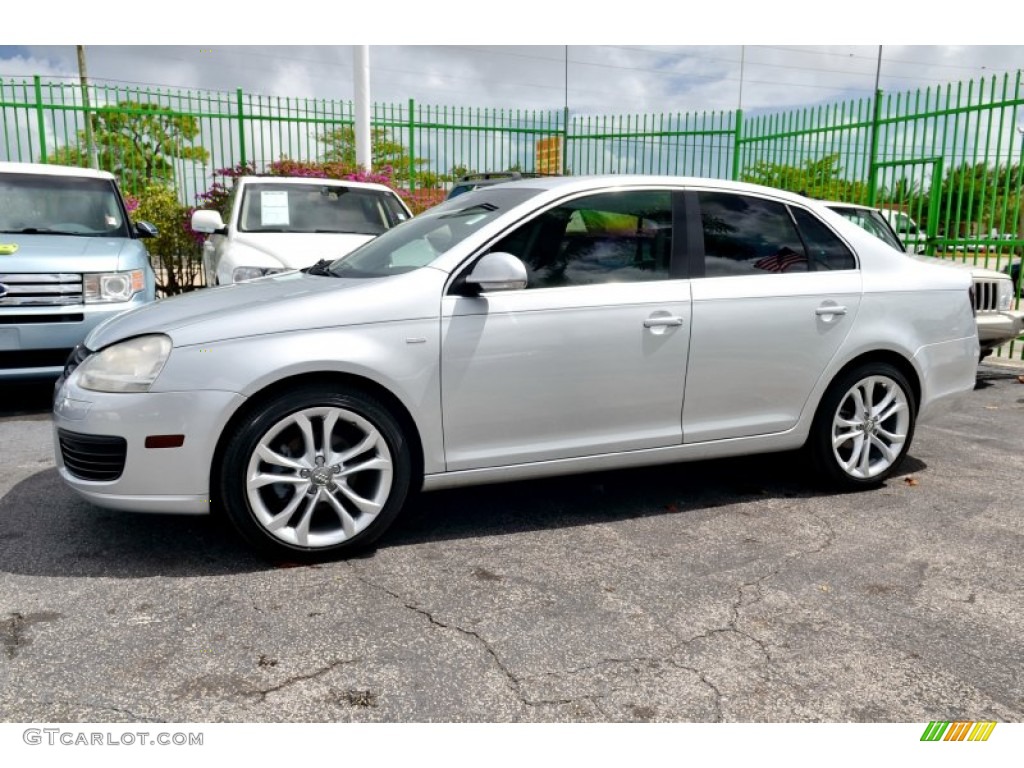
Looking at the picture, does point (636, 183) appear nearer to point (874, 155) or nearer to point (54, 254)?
point (54, 254)

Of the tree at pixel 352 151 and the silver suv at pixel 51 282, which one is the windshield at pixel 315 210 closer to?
the silver suv at pixel 51 282

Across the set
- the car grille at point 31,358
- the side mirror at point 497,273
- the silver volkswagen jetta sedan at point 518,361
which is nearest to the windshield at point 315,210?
the car grille at point 31,358

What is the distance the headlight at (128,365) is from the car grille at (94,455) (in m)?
0.20

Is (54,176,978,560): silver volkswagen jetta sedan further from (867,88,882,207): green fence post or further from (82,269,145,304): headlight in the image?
(867,88,882,207): green fence post

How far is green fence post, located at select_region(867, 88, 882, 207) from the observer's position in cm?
1057

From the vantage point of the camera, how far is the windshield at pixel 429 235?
12.7ft

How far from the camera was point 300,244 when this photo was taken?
699 centimetres

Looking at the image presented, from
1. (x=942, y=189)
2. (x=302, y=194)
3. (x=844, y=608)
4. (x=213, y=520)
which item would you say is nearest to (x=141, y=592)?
(x=213, y=520)

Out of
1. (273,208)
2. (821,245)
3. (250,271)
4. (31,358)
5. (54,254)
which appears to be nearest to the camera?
(821,245)

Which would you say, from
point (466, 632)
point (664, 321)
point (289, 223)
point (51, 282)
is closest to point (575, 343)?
point (664, 321)

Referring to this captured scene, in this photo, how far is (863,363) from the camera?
4.45 meters

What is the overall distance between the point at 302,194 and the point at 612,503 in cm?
482

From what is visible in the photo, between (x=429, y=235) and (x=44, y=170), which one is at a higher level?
(x=44, y=170)
